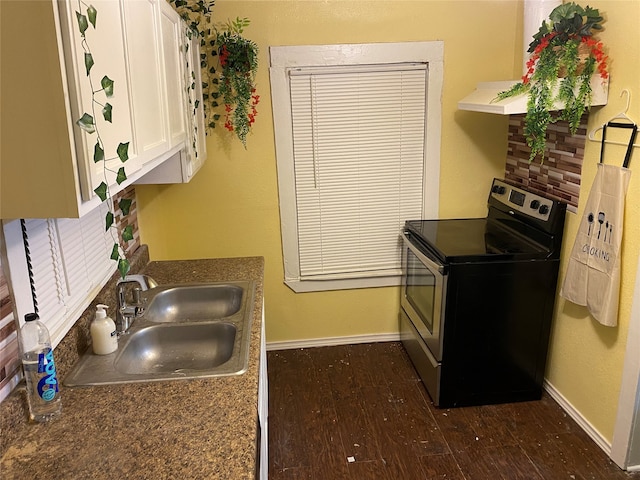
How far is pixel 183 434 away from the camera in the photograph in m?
1.34

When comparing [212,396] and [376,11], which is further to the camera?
[376,11]

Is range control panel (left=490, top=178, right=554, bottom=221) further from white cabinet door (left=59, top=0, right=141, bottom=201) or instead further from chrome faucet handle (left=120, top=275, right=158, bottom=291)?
white cabinet door (left=59, top=0, right=141, bottom=201)

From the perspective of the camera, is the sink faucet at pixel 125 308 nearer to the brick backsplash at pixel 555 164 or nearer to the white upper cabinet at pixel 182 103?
the white upper cabinet at pixel 182 103

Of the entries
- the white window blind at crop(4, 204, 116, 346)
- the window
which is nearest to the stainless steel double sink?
the white window blind at crop(4, 204, 116, 346)

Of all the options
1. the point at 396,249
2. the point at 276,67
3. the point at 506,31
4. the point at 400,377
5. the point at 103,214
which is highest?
the point at 506,31

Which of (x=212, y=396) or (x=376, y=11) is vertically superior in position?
(x=376, y=11)

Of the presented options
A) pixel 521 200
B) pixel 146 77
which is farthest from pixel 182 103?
pixel 521 200

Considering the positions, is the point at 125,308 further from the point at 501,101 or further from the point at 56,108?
the point at 501,101

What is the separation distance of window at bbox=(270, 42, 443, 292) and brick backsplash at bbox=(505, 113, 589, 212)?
0.47 meters

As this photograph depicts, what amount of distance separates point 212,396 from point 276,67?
199 centimetres

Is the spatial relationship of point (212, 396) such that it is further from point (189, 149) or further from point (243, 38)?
point (243, 38)

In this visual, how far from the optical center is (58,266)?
1658 mm

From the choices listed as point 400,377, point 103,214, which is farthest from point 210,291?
point 400,377

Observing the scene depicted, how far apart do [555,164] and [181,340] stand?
2047mm
